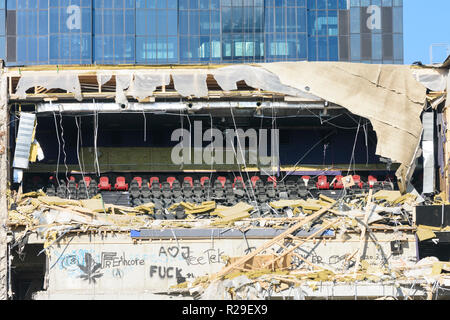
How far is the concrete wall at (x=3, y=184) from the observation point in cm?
3406

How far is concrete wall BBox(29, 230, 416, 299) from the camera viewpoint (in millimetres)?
33500

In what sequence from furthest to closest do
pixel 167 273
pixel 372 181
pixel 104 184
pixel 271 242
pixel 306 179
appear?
pixel 306 179 < pixel 104 184 < pixel 372 181 < pixel 167 273 < pixel 271 242

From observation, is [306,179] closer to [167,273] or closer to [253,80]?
[253,80]

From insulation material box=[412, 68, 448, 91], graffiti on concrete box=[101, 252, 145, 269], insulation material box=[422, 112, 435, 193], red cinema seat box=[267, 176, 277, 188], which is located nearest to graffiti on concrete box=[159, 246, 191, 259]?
graffiti on concrete box=[101, 252, 145, 269]

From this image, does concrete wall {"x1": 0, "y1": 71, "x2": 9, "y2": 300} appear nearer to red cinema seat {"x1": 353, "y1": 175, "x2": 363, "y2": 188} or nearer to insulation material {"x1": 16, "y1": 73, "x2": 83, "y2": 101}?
insulation material {"x1": 16, "y1": 73, "x2": 83, "y2": 101}

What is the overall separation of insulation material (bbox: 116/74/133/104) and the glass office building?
58.8 meters

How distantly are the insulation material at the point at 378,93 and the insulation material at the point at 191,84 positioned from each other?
3.22 m

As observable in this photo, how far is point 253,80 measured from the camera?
122 ft

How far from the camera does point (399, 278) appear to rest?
29438mm

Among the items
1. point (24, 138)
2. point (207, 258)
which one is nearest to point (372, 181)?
point (207, 258)

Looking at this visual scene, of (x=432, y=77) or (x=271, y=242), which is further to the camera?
(x=432, y=77)

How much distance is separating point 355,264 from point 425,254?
17.2ft

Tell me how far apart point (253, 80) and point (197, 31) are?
63.1 metres

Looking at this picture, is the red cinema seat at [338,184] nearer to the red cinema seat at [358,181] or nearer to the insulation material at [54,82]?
the red cinema seat at [358,181]
